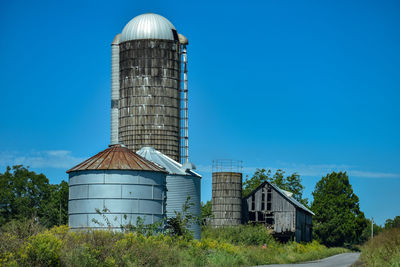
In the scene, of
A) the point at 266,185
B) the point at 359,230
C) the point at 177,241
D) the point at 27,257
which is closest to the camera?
the point at 27,257

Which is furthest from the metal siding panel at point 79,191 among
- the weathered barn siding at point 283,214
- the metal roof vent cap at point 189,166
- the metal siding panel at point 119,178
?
the weathered barn siding at point 283,214

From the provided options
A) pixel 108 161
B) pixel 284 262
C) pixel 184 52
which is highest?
pixel 184 52

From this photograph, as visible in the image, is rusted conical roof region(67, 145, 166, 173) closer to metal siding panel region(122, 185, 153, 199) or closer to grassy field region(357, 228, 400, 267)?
metal siding panel region(122, 185, 153, 199)

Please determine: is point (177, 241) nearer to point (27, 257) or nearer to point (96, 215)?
point (96, 215)

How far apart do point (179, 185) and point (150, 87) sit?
9.41 metres

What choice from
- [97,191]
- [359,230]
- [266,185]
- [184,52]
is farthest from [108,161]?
[359,230]

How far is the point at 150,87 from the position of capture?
1945 inches

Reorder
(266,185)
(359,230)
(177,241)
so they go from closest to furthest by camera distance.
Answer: (177,241)
(266,185)
(359,230)

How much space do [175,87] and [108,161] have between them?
1350 cm

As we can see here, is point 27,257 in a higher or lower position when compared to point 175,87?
lower

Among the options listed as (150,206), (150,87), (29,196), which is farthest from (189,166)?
(29,196)

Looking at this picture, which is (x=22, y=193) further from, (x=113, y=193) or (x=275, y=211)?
(x=113, y=193)

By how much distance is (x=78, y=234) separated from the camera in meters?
26.2

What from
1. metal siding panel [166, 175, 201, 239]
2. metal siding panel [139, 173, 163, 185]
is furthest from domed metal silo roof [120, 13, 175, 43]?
metal siding panel [139, 173, 163, 185]
